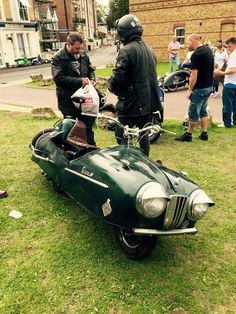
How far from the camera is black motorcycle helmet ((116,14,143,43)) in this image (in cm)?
364

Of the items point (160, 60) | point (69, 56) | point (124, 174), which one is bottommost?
point (160, 60)

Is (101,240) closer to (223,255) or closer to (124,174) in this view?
(124,174)

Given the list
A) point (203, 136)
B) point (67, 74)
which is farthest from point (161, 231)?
point (203, 136)

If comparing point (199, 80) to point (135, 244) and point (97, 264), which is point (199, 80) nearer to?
point (135, 244)

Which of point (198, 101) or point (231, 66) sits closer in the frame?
point (198, 101)

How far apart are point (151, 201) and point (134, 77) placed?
1813mm

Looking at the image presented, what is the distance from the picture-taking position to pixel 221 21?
21.2 metres

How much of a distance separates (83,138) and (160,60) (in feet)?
73.1

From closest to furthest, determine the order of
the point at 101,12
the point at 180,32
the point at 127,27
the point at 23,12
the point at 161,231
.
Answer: the point at 161,231, the point at 127,27, the point at 180,32, the point at 23,12, the point at 101,12

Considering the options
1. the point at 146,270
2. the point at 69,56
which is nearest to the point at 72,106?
the point at 69,56

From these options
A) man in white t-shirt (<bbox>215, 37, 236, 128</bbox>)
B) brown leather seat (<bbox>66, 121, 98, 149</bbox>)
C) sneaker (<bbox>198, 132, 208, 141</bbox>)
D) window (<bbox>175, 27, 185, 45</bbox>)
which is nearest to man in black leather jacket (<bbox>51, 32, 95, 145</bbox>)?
brown leather seat (<bbox>66, 121, 98, 149</bbox>)

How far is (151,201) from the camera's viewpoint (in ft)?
8.08

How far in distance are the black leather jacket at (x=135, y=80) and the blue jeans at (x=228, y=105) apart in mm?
3299

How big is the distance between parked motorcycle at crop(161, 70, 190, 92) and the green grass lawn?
8.24 metres
